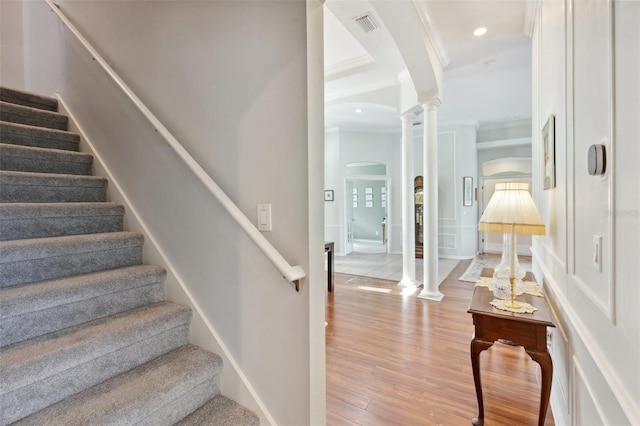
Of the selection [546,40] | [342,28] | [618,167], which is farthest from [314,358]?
[342,28]

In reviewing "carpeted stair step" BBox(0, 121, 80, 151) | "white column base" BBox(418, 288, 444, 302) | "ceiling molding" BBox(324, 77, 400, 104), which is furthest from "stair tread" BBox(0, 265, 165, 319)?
"ceiling molding" BBox(324, 77, 400, 104)

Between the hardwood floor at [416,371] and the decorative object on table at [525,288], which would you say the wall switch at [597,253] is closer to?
the decorative object on table at [525,288]

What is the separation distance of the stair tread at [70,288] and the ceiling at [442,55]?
2635 millimetres

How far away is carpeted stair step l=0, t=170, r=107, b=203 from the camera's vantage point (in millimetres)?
1874

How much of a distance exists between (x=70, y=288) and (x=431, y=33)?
12.4ft

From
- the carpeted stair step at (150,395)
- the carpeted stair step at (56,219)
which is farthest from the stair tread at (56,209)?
the carpeted stair step at (150,395)

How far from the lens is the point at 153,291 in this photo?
71.3 inches

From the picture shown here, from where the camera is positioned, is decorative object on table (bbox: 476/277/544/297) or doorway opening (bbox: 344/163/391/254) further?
doorway opening (bbox: 344/163/391/254)

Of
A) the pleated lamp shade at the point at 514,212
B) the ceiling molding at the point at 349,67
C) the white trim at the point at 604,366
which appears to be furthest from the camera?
the ceiling molding at the point at 349,67

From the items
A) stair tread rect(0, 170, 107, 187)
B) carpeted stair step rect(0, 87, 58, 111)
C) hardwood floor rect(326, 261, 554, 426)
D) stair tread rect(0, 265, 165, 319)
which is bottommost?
hardwood floor rect(326, 261, 554, 426)

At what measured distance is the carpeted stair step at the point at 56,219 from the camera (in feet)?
5.56

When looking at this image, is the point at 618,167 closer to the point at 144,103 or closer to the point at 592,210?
the point at 592,210

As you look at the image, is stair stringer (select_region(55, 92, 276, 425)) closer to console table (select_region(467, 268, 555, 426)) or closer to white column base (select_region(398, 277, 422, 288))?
console table (select_region(467, 268, 555, 426))

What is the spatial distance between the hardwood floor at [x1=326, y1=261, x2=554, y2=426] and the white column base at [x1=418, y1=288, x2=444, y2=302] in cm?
32
